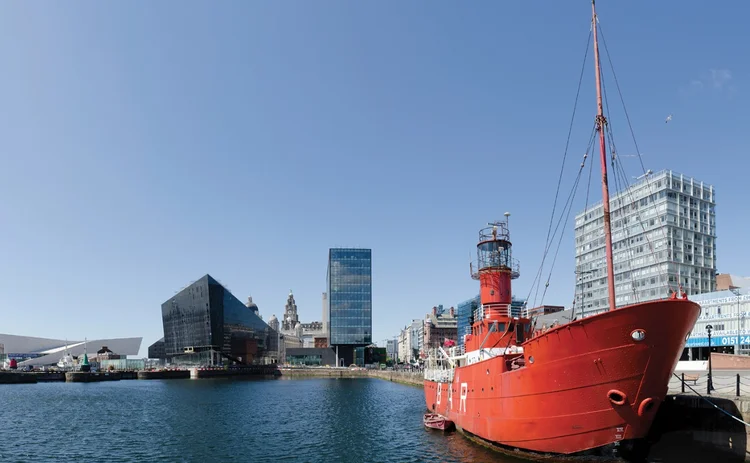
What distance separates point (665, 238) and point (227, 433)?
323ft

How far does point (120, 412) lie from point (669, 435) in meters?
51.8

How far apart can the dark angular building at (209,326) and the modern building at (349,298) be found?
35.0 metres

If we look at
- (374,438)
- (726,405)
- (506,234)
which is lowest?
(374,438)

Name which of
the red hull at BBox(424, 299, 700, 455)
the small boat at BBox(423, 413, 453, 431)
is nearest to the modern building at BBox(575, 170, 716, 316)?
the small boat at BBox(423, 413, 453, 431)

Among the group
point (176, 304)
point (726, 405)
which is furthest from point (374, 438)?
point (176, 304)

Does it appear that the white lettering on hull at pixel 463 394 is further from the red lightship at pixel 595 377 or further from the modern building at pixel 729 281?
the modern building at pixel 729 281

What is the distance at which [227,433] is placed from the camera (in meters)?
41.8

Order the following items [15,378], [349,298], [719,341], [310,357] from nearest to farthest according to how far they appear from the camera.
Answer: [719,341] < [15,378] < [349,298] < [310,357]

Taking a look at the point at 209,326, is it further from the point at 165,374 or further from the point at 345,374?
the point at 345,374

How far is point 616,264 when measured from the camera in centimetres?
11706

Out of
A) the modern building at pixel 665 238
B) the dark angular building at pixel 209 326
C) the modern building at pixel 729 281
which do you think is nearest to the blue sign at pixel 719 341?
the modern building at pixel 665 238

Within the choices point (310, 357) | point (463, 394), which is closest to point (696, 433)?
point (463, 394)

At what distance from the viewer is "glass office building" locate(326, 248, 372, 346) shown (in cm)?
16188

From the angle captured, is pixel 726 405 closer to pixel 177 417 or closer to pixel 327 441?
pixel 327 441
